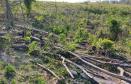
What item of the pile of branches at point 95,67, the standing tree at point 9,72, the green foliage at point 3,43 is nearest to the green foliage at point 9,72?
the standing tree at point 9,72

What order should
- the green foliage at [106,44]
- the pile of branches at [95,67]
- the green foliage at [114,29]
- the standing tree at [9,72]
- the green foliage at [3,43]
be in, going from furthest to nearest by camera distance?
the green foliage at [114,29] → the green foliage at [3,43] → the green foliage at [106,44] → the pile of branches at [95,67] → the standing tree at [9,72]

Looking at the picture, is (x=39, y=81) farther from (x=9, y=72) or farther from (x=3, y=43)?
(x=3, y=43)

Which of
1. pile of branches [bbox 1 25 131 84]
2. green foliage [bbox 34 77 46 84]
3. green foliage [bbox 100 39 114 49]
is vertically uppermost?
green foliage [bbox 100 39 114 49]

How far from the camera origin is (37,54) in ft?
47.8

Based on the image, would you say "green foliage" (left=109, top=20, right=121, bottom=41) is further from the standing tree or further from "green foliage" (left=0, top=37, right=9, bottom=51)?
the standing tree

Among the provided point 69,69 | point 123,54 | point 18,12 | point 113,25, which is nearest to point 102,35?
point 113,25

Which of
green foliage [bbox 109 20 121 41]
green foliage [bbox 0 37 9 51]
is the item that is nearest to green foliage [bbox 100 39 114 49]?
green foliage [bbox 109 20 121 41]

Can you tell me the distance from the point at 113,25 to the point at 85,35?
1809 mm

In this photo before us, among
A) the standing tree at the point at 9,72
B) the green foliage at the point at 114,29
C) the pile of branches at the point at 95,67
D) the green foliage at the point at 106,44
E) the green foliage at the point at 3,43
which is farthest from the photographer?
the green foliage at the point at 114,29

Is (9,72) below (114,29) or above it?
below

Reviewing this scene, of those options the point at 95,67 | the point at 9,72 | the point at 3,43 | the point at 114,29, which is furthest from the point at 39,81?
the point at 114,29

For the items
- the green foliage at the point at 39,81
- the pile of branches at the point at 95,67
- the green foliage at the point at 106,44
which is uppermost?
the green foliage at the point at 106,44

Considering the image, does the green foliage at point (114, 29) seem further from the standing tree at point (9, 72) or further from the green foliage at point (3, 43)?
the standing tree at point (9, 72)

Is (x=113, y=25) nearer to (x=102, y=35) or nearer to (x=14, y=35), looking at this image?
(x=102, y=35)
